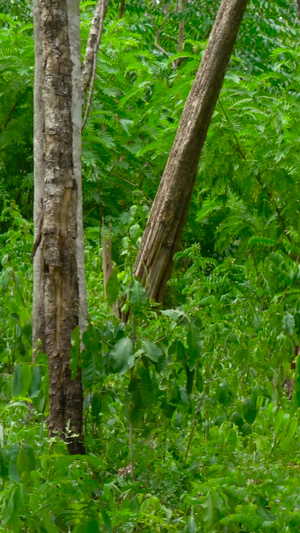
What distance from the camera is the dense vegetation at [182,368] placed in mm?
2715

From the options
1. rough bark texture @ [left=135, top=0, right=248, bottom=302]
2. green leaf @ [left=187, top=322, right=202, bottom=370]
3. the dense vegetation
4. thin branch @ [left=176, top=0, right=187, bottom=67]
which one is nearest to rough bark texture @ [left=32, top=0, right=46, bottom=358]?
the dense vegetation

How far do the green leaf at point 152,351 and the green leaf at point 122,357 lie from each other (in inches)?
Answer: 2.1

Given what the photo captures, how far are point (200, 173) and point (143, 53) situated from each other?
220 centimetres

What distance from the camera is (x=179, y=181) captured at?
627 cm

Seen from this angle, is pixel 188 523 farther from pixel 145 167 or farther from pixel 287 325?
pixel 145 167

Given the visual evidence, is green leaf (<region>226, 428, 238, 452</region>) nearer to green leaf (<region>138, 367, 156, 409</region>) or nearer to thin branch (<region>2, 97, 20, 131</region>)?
green leaf (<region>138, 367, 156, 409</region>)

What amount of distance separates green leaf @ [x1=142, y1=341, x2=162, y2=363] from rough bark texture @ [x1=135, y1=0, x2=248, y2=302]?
3.01m

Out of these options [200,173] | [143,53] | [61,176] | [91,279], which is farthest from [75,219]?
[143,53]

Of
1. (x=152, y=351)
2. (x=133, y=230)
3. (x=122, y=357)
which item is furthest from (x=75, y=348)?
(x=133, y=230)

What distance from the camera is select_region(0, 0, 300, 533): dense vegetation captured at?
271 centimetres

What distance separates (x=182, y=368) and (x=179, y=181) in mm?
2965

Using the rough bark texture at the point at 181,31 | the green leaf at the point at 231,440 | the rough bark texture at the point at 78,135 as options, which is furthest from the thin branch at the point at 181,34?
the green leaf at the point at 231,440

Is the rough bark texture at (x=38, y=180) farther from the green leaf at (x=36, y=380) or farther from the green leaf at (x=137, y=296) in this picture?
the green leaf at (x=137, y=296)

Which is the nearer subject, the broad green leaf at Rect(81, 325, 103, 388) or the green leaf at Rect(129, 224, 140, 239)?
the broad green leaf at Rect(81, 325, 103, 388)
